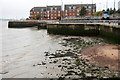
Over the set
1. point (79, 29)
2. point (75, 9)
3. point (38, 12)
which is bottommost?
point (79, 29)

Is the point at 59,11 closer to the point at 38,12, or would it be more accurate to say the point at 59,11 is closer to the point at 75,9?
the point at 75,9

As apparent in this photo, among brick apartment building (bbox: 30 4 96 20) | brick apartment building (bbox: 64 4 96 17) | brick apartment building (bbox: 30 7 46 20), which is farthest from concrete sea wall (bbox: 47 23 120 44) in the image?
Answer: brick apartment building (bbox: 30 7 46 20)

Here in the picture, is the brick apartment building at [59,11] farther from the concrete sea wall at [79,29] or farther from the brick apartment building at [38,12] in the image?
the concrete sea wall at [79,29]

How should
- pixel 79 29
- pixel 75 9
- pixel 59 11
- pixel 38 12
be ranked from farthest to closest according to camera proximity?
pixel 38 12 < pixel 59 11 < pixel 75 9 < pixel 79 29

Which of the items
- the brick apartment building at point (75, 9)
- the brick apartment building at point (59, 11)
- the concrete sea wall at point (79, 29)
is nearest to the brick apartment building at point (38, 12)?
the brick apartment building at point (59, 11)

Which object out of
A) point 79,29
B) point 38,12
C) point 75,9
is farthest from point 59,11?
point 79,29

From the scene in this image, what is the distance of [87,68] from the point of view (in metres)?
11.0

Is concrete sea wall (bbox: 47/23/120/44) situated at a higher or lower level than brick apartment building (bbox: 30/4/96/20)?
lower

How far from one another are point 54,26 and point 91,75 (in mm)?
25988

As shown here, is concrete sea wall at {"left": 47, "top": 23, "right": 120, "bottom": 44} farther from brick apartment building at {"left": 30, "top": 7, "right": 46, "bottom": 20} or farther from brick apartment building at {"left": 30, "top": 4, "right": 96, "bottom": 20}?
brick apartment building at {"left": 30, "top": 7, "right": 46, "bottom": 20}

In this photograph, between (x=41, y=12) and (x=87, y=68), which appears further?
(x=41, y=12)

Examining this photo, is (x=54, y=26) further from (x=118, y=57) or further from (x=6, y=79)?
(x=6, y=79)

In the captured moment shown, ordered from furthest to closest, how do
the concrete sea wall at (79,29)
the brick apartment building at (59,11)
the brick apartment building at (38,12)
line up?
1. the brick apartment building at (38,12)
2. the brick apartment building at (59,11)
3. the concrete sea wall at (79,29)

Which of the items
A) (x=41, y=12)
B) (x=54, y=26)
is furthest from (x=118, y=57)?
(x=41, y=12)
